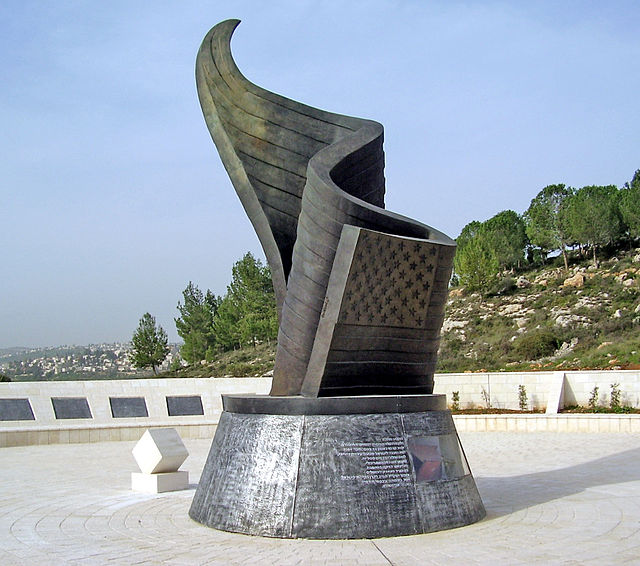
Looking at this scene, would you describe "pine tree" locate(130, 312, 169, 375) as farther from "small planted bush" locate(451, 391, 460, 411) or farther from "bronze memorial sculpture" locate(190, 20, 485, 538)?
"bronze memorial sculpture" locate(190, 20, 485, 538)

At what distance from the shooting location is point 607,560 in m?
5.64

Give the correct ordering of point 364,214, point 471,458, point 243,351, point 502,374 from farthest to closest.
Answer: point 243,351 → point 502,374 → point 471,458 → point 364,214

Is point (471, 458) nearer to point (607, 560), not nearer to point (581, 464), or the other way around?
point (581, 464)

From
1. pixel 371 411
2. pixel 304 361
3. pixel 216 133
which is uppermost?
pixel 216 133

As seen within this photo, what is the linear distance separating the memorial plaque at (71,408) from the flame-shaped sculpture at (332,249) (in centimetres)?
1041

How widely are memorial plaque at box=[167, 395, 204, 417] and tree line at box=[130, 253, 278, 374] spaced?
21522 mm

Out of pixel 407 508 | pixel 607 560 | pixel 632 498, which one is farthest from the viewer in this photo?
pixel 632 498

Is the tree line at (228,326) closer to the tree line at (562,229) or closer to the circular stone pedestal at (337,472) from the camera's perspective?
the tree line at (562,229)

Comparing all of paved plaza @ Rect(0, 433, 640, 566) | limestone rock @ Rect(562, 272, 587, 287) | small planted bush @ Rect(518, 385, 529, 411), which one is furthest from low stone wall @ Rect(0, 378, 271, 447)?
limestone rock @ Rect(562, 272, 587, 287)

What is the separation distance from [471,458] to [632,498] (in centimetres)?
433

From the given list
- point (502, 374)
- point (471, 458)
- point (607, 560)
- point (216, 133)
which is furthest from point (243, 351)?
point (607, 560)

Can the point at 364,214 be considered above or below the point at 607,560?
above

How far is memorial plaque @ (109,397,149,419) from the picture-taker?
17.4 m

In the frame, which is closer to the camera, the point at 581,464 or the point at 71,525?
the point at 71,525
